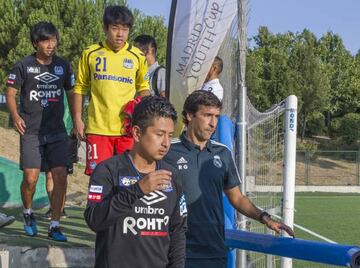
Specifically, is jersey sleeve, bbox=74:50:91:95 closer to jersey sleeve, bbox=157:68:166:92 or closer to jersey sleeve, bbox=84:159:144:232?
jersey sleeve, bbox=157:68:166:92

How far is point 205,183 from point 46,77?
2.90m

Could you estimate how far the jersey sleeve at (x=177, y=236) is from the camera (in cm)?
329

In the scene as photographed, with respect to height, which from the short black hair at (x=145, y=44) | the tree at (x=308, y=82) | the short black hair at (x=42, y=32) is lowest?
the short black hair at (x=42, y=32)

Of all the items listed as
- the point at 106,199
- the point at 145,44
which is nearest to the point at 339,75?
the point at 145,44

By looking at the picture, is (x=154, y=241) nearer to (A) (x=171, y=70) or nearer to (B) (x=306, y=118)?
(A) (x=171, y=70)

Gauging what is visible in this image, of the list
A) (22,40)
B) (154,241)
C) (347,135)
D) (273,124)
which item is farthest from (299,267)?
(347,135)

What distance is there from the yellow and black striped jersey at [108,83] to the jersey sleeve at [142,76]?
4 cm

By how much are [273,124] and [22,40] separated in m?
27.2

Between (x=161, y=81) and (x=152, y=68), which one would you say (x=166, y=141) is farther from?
(x=152, y=68)

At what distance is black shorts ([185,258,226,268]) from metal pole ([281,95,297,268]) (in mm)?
1466

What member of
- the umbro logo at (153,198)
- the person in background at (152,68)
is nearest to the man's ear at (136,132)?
the umbro logo at (153,198)

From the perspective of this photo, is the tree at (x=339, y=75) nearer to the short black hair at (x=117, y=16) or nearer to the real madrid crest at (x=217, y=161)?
the short black hair at (x=117, y=16)

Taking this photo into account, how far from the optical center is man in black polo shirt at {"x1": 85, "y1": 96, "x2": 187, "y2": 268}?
3076mm

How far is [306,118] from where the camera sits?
4472cm
